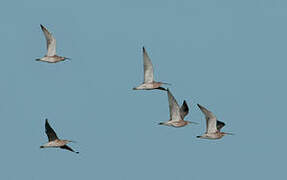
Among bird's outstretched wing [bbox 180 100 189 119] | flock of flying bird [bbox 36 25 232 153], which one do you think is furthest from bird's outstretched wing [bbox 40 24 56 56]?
bird's outstretched wing [bbox 180 100 189 119]

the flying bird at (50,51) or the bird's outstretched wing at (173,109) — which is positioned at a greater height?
the flying bird at (50,51)

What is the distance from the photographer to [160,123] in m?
68.6

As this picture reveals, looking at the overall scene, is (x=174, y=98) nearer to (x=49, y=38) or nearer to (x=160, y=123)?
(x=160, y=123)

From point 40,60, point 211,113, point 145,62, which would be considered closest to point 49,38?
point 40,60

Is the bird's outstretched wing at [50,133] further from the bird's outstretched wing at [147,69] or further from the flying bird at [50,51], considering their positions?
the bird's outstretched wing at [147,69]

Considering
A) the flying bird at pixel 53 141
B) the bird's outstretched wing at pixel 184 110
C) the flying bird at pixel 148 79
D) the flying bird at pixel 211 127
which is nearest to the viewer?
the flying bird at pixel 53 141

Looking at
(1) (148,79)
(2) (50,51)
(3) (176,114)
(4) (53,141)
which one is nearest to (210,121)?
(3) (176,114)

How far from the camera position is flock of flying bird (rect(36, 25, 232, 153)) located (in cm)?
6694

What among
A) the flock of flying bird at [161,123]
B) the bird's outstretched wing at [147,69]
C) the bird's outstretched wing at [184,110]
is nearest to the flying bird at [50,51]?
the flock of flying bird at [161,123]

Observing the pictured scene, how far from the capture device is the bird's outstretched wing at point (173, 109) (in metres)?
67.1

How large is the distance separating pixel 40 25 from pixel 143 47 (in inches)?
259

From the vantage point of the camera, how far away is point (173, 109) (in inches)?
2687

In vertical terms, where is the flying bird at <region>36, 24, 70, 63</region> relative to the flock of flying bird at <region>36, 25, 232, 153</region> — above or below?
above

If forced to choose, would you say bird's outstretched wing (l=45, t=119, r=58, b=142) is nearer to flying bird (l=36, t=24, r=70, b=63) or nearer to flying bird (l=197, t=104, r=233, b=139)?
flying bird (l=36, t=24, r=70, b=63)
